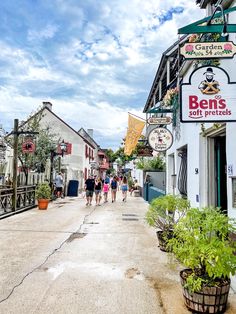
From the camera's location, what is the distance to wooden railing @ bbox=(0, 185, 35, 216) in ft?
37.4

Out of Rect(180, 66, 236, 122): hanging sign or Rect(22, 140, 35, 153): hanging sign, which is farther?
Rect(22, 140, 35, 153): hanging sign

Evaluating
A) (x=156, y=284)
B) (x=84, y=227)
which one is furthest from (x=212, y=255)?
(x=84, y=227)

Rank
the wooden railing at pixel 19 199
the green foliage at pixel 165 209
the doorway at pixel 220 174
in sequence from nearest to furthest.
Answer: the green foliage at pixel 165 209 → the doorway at pixel 220 174 → the wooden railing at pixel 19 199

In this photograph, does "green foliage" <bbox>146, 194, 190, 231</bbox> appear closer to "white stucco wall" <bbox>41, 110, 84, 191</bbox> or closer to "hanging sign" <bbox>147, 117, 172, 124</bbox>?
"hanging sign" <bbox>147, 117, 172, 124</bbox>

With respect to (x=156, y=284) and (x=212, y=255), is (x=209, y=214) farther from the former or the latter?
(x=156, y=284)

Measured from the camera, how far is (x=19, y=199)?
1303cm

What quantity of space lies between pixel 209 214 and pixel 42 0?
633 cm

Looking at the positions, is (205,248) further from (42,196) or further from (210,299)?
(42,196)

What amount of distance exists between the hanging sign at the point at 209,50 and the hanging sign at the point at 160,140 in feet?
Result: 15.0

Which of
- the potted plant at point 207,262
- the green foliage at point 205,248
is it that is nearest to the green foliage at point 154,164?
the green foliage at point 205,248

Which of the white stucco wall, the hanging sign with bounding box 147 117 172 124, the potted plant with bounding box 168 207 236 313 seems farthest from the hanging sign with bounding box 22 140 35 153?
the white stucco wall

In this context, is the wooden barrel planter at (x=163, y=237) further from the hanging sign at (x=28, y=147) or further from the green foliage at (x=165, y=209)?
the hanging sign at (x=28, y=147)

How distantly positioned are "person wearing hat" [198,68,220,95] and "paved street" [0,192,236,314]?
8.18 ft

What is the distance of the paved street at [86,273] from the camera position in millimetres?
3729
